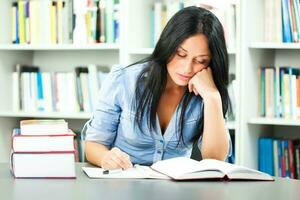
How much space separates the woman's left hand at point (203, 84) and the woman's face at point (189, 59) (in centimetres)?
2

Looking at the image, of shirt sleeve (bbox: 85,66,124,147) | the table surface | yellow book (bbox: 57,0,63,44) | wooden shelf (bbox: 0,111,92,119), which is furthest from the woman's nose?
yellow book (bbox: 57,0,63,44)

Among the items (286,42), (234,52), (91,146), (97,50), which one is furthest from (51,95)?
(91,146)

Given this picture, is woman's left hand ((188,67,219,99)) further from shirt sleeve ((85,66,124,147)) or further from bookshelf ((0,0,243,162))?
bookshelf ((0,0,243,162))

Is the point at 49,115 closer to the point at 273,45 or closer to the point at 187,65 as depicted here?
the point at 273,45

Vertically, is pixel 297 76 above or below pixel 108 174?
above

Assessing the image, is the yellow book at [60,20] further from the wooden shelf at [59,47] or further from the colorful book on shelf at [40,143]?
the colorful book on shelf at [40,143]

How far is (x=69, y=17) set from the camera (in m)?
3.58

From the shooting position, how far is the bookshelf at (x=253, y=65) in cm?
312

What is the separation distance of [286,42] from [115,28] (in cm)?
94

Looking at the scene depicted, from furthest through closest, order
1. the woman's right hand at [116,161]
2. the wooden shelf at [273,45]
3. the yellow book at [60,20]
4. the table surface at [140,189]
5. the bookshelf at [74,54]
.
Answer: the yellow book at [60,20], the bookshelf at [74,54], the wooden shelf at [273,45], the woman's right hand at [116,161], the table surface at [140,189]

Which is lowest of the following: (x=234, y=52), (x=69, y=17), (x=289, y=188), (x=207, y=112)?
(x=289, y=188)

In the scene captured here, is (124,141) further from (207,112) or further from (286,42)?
(286,42)

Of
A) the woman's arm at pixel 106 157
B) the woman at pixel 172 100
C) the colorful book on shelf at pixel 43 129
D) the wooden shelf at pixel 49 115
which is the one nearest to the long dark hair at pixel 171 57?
the woman at pixel 172 100

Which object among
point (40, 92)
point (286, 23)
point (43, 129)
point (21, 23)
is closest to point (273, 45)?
point (286, 23)
